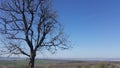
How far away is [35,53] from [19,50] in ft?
2.67

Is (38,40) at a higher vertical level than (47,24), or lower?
lower

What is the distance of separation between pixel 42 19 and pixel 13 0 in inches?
69.3

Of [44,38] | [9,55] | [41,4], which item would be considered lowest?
[9,55]

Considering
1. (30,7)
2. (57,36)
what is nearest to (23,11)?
(30,7)

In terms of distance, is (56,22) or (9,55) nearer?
(9,55)

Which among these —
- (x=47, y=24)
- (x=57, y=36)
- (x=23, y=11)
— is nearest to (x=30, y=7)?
(x=23, y=11)

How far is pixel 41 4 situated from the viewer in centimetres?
1259

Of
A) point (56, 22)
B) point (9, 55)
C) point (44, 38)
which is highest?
point (56, 22)

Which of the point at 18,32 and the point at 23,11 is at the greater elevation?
the point at 23,11

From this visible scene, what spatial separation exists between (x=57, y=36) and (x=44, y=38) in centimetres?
80

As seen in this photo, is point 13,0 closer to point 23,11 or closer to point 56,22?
point 23,11

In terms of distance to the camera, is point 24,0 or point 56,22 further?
point 56,22

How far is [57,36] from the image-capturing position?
42.5 feet

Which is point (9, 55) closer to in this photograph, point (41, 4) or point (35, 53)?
point (35, 53)
